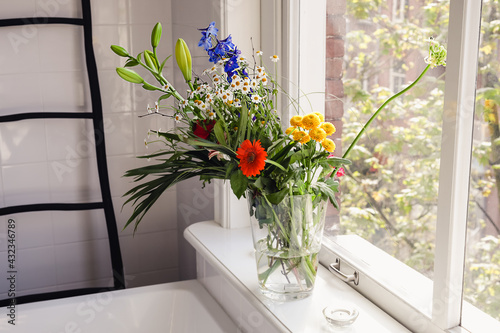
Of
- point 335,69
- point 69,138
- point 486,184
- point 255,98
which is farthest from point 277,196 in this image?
point 69,138

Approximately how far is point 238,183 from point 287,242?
21 cm

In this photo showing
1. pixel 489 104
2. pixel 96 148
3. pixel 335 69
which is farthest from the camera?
pixel 96 148

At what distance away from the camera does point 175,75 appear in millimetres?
2479

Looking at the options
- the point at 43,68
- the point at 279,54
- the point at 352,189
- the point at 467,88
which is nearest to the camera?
the point at 467,88

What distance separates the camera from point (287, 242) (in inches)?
54.5

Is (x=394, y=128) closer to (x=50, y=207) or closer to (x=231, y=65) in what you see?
(x=231, y=65)

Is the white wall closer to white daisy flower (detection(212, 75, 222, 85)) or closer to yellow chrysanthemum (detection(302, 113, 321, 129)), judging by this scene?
white daisy flower (detection(212, 75, 222, 85))

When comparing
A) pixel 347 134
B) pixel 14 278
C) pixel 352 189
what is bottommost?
pixel 14 278

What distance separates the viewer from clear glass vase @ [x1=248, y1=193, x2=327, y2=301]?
4.45 ft

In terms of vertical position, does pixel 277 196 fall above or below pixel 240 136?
below

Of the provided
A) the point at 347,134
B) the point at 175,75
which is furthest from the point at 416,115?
the point at 175,75

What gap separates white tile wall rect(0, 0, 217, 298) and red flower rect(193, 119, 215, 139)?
88 cm

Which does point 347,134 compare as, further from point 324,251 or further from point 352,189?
point 324,251

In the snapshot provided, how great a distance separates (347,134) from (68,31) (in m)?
1.33
